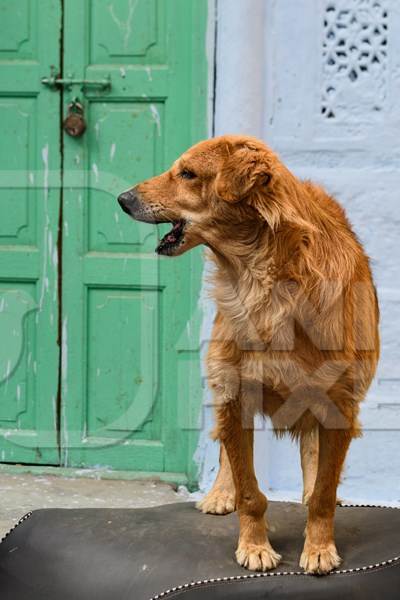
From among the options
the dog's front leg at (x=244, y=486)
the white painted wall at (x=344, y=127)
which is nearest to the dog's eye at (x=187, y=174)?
the dog's front leg at (x=244, y=486)

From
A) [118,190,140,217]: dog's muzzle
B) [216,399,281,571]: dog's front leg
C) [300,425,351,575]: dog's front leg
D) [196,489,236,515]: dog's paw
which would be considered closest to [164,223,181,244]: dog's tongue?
[118,190,140,217]: dog's muzzle

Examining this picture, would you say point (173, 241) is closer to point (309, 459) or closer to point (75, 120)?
point (309, 459)

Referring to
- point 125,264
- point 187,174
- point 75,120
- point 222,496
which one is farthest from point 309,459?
point 75,120

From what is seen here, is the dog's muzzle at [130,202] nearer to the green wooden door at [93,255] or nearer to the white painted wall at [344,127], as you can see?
the white painted wall at [344,127]

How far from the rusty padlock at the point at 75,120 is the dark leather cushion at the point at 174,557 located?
2170 millimetres

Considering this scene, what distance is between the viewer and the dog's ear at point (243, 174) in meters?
2.59

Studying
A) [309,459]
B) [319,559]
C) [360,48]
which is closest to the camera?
[319,559]

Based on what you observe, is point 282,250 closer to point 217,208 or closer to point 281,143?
point 217,208

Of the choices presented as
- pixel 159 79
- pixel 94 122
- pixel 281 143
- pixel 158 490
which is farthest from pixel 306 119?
pixel 158 490

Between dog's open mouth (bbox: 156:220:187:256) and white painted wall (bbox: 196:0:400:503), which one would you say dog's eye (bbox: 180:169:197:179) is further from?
white painted wall (bbox: 196:0:400:503)

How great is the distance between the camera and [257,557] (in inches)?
108

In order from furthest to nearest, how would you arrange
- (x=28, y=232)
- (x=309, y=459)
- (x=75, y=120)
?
(x=28, y=232), (x=75, y=120), (x=309, y=459)

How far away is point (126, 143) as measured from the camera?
477 cm

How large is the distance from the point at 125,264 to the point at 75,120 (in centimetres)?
75
